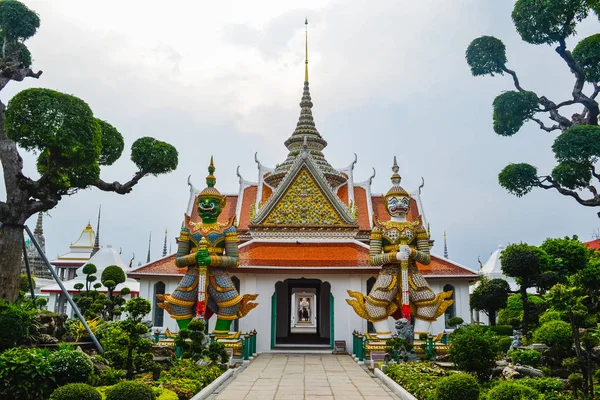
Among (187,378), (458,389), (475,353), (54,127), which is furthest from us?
(54,127)

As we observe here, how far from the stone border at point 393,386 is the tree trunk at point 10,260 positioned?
7.57 meters

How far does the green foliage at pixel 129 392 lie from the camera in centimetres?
638

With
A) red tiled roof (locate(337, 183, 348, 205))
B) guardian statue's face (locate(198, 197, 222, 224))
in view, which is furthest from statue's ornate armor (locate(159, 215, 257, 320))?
red tiled roof (locate(337, 183, 348, 205))

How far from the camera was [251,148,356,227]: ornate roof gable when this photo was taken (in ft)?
56.0

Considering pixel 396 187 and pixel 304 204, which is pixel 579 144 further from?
pixel 304 204

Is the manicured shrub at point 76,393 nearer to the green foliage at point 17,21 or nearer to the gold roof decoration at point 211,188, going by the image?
the gold roof decoration at point 211,188

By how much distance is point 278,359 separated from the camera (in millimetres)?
13594

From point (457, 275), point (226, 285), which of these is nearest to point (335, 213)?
point (457, 275)

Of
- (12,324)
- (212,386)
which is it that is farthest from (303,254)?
(12,324)

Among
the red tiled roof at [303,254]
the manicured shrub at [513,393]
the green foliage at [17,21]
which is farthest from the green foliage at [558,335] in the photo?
the green foliage at [17,21]

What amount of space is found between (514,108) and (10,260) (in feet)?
41.7

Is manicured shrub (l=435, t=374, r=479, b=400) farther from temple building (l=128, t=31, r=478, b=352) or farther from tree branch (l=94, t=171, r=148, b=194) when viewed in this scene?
tree branch (l=94, t=171, r=148, b=194)

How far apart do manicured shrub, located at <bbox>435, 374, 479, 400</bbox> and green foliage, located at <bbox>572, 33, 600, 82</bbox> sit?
994 cm

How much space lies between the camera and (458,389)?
22.6 feet
